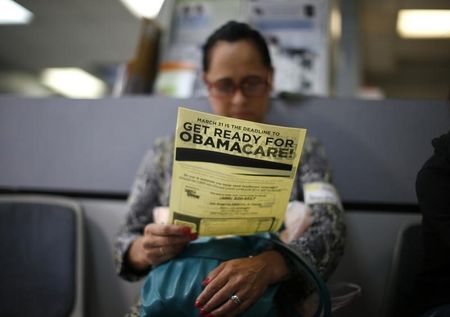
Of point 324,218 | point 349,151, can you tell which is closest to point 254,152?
point 324,218

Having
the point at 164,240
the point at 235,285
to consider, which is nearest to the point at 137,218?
the point at 164,240

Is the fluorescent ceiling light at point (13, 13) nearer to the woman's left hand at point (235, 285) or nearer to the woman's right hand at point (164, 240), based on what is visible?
the woman's right hand at point (164, 240)

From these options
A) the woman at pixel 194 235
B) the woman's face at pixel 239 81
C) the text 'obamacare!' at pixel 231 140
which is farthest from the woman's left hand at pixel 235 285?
the woman's face at pixel 239 81

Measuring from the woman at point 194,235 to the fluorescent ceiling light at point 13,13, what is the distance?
1.67ft

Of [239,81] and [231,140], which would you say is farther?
[239,81]

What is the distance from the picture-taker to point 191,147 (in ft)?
1.94

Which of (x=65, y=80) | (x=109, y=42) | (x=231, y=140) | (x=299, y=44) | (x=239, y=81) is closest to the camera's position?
(x=231, y=140)

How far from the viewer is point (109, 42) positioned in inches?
98.0

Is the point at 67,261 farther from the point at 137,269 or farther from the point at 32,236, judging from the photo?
the point at 137,269

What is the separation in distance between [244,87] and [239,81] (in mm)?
17

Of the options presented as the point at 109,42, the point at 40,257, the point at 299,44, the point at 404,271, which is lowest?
the point at 40,257

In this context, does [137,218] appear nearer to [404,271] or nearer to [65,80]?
[404,271]

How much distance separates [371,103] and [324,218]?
0.42 metres

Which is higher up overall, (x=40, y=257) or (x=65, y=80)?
(x=65, y=80)
